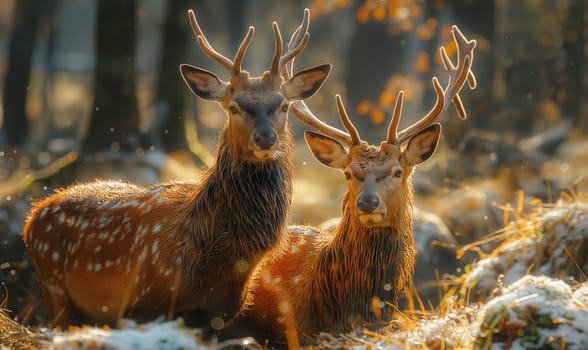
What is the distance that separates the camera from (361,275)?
649 cm

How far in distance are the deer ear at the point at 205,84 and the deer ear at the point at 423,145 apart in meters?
1.51

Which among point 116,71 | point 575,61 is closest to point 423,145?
point 116,71

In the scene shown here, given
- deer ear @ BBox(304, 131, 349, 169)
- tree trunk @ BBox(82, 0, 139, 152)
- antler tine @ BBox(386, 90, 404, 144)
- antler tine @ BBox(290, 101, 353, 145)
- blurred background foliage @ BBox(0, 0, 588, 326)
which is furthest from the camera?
tree trunk @ BBox(82, 0, 139, 152)

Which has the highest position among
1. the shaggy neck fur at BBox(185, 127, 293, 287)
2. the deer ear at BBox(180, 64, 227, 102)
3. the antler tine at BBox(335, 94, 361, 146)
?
the deer ear at BBox(180, 64, 227, 102)

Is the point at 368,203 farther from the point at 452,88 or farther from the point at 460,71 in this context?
the point at 460,71

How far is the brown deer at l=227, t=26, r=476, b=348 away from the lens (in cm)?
641

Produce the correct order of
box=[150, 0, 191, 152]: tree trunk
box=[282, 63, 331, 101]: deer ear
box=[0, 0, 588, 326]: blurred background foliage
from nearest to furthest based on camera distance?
box=[282, 63, 331, 101]: deer ear
box=[0, 0, 588, 326]: blurred background foliage
box=[150, 0, 191, 152]: tree trunk

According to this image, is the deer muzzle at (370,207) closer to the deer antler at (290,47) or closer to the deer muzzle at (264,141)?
the deer muzzle at (264,141)

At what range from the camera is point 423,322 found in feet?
18.3

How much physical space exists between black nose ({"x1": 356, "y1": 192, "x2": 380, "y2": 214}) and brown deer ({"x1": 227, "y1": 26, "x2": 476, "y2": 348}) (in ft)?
0.11

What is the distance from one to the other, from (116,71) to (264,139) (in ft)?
19.7

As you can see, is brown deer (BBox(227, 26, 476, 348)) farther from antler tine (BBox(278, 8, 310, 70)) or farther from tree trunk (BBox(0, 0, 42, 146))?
tree trunk (BBox(0, 0, 42, 146))

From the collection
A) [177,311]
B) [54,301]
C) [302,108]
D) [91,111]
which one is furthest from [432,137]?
[91,111]

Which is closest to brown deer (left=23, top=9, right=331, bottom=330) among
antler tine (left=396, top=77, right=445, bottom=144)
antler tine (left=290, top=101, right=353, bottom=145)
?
antler tine (left=290, top=101, right=353, bottom=145)
